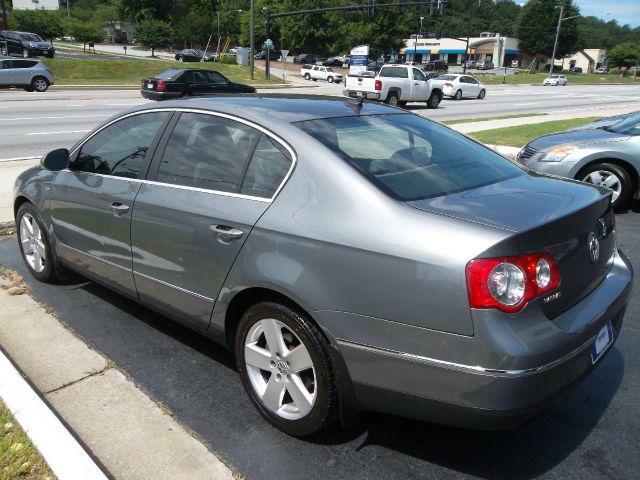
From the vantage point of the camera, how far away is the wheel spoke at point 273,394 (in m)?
2.85

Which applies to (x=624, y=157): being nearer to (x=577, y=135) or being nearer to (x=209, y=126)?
(x=577, y=135)

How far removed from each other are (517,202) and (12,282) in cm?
413

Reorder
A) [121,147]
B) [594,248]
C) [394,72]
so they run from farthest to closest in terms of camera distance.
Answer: [394,72] < [121,147] < [594,248]

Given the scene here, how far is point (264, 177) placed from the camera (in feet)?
9.57

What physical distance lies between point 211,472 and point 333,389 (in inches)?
26.2

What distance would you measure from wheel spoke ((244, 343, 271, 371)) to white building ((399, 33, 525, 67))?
376ft

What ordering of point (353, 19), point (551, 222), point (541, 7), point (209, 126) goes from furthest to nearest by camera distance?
1. point (541, 7)
2. point (353, 19)
3. point (209, 126)
4. point (551, 222)

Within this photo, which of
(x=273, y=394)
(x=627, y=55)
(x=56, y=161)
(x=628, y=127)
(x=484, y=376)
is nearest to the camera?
(x=484, y=376)

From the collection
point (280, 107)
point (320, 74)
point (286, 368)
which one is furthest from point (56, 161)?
point (320, 74)

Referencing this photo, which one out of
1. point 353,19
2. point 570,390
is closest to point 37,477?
point 570,390

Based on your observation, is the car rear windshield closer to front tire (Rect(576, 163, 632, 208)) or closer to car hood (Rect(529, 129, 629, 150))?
front tire (Rect(576, 163, 632, 208))

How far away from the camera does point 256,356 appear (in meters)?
2.92

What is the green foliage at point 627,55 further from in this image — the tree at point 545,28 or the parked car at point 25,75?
the parked car at point 25,75

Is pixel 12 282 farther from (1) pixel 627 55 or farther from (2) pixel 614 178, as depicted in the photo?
(1) pixel 627 55
